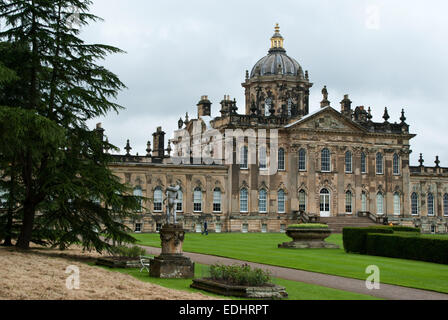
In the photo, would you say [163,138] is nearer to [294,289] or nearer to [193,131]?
[193,131]

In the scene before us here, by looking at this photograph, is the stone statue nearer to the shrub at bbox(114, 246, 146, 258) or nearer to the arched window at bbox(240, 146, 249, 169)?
the shrub at bbox(114, 246, 146, 258)

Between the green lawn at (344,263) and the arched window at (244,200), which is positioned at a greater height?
the arched window at (244,200)

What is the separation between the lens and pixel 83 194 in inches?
880

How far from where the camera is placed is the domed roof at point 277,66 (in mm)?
62188

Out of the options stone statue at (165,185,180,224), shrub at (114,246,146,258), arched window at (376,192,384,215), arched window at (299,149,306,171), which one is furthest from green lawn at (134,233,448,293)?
arched window at (376,192,384,215)

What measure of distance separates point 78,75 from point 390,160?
134 feet

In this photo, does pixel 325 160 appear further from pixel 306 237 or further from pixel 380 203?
pixel 306 237

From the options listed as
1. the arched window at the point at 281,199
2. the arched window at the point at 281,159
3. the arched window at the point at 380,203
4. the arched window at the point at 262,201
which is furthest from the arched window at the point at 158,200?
the arched window at the point at 380,203

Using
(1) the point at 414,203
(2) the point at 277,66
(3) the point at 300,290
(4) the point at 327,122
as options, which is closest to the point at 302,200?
(4) the point at 327,122

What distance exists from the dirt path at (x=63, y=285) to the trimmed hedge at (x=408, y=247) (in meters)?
13.5

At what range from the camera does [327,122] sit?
56.7m

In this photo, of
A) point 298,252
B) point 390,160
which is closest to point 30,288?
point 298,252

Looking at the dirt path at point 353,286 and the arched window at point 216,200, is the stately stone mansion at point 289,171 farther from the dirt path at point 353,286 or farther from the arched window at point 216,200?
the dirt path at point 353,286

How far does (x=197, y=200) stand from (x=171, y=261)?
34.9 meters
